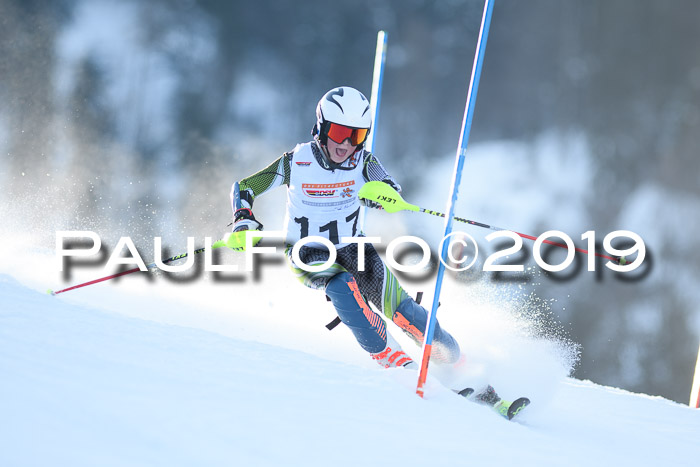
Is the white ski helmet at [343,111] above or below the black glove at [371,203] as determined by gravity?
above

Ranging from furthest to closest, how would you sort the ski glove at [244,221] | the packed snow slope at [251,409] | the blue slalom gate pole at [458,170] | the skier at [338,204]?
the skier at [338,204] → the ski glove at [244,221] → the blue slalom gate pole at [458,170] → the packed snow slope at [251,409]

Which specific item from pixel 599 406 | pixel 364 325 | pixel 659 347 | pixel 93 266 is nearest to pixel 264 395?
pixel 364 325

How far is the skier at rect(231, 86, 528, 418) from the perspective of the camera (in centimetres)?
319

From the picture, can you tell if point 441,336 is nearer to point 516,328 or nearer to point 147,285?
point 516,328

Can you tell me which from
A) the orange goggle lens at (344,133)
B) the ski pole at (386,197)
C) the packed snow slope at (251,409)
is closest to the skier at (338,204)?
the orange goggle lens at (344,133)

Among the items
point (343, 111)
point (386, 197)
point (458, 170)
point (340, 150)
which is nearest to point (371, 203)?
point (386, 197)

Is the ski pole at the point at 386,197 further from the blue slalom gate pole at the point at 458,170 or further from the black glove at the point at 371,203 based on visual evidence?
the blue slalom gate pole at the point at 458,170

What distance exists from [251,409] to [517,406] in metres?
1.65

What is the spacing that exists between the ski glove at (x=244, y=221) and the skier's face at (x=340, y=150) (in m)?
0.58

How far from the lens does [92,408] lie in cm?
158

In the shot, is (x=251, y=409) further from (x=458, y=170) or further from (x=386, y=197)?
(x=386, y=197)

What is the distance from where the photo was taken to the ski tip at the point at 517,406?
2.90m

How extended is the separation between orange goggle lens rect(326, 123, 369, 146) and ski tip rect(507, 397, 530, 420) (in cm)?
165

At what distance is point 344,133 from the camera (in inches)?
126
